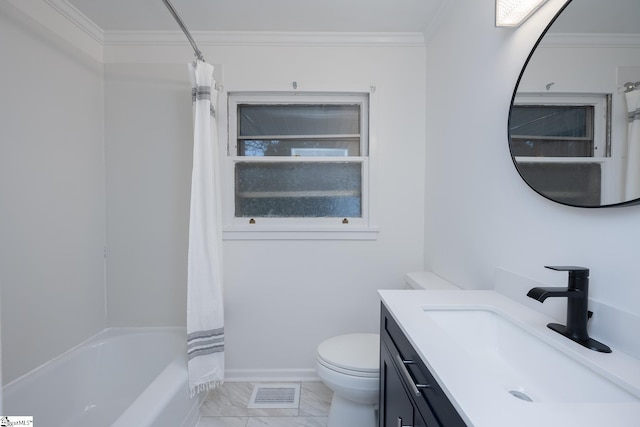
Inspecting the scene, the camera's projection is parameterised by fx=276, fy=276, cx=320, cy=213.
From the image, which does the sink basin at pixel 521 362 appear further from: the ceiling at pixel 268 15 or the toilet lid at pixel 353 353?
the ceiling at pixel 268 15

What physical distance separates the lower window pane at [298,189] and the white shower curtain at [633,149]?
1348 mm

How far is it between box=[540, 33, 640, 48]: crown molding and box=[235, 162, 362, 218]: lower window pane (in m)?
1.18

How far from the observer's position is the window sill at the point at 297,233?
1.87 m

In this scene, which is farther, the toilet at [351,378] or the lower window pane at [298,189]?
the lower window pane at [298,189]

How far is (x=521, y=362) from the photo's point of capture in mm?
824

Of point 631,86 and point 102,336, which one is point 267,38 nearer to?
point 631,86

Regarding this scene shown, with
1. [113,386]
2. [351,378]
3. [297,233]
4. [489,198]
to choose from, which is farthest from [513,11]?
[113,386]

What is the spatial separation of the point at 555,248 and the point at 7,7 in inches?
98.6

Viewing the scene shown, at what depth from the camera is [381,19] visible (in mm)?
1696

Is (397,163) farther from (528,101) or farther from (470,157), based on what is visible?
(528,101)

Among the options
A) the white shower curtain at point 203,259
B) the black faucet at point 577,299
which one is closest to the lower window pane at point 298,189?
the white shower curtain at point 203,259

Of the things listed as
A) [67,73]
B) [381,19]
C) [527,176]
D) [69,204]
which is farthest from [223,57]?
[527,176]

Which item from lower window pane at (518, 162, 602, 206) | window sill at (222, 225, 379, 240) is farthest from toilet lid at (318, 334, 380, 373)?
lower window pane at (518, 162, 602, 206)

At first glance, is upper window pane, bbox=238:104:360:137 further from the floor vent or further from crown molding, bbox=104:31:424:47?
the floor vent
